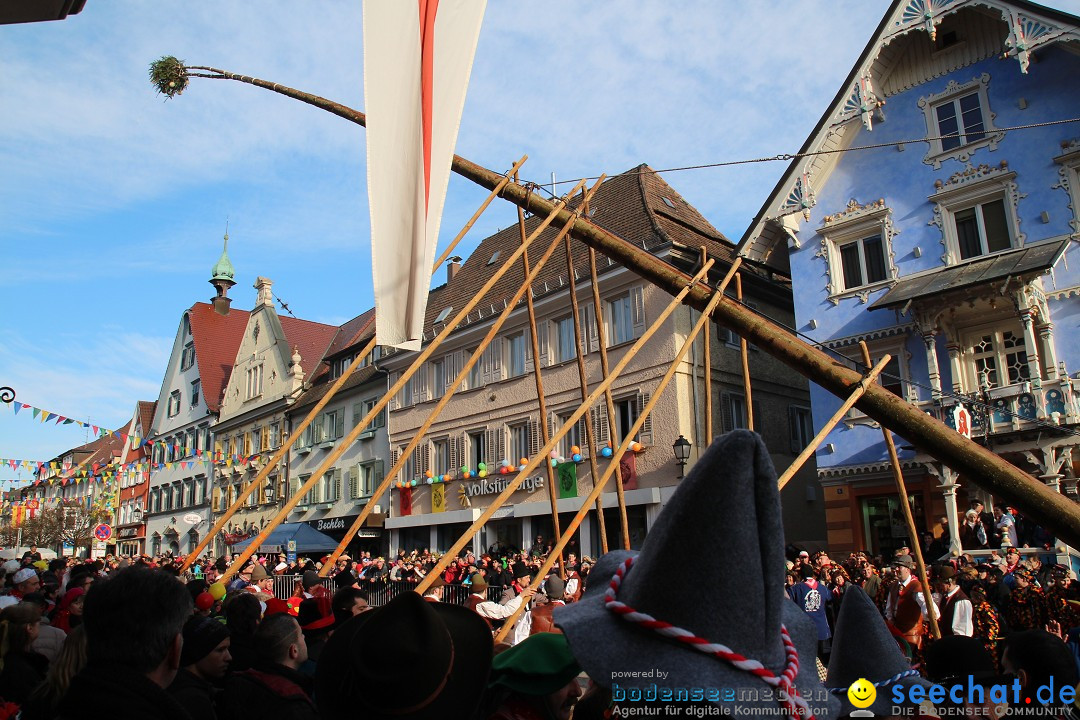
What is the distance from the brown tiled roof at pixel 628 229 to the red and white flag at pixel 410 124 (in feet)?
57.8

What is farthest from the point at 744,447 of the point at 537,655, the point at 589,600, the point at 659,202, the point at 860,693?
the point at 659,202

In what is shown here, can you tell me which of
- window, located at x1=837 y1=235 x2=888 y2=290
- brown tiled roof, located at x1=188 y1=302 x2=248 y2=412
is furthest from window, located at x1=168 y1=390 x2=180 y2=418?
window, located at x1=837 y1=235 x2=888 y2=290

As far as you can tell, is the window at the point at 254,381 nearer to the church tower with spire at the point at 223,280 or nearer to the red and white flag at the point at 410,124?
the church tower with spire at the point at 223,280

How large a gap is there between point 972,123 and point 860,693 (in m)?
18.9

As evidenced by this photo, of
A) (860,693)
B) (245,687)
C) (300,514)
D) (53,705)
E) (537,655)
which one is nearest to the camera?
(537,655)

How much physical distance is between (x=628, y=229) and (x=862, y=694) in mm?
23068

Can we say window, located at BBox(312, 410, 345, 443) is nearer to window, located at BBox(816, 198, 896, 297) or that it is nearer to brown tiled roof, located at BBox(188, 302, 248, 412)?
brown tiled roof, located at BBox(188, 302, 248, 412)

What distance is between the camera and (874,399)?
4.47 m

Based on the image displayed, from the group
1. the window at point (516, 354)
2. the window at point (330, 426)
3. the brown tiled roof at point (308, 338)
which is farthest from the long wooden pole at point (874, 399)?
the brown tiled roof at point (308, 338)

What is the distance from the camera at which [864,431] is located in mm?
18766

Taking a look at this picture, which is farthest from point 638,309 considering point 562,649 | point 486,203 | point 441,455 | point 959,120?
point 562,649

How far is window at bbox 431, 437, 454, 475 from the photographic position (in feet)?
95.6

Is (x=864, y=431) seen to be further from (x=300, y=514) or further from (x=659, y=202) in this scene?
(x=300, y=514)

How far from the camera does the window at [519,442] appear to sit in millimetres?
26141
